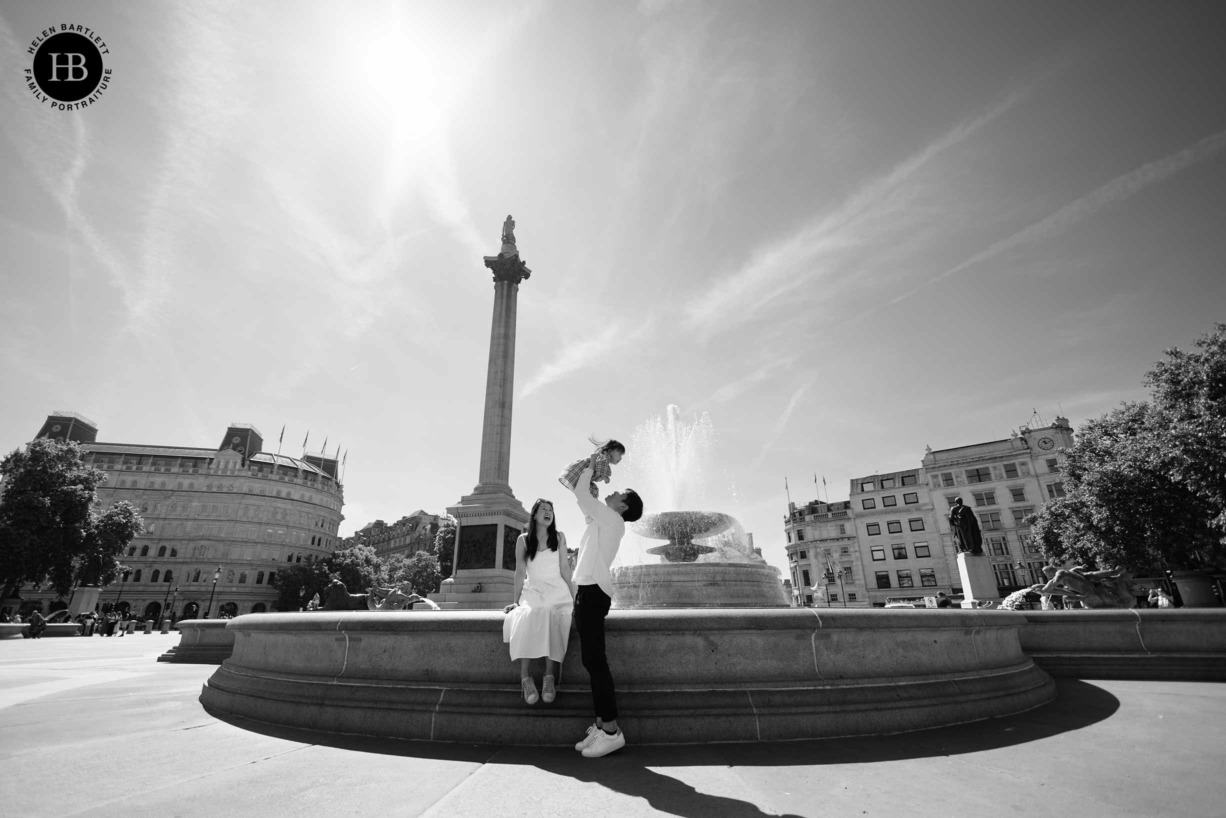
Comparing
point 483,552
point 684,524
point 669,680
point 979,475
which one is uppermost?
point 979,475

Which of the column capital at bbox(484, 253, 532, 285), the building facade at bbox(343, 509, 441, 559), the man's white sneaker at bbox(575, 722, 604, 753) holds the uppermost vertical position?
the column capital at bbox(484, 253, 532, 285)

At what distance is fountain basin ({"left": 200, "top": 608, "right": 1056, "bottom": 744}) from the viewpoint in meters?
4.11

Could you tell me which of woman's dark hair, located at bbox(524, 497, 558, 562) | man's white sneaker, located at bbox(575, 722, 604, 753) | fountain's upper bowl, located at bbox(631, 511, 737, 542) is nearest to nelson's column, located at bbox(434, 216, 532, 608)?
fountain's upper bowl, located at bbox(631, 511, 737, 542)

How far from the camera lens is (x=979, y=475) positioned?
183 ft

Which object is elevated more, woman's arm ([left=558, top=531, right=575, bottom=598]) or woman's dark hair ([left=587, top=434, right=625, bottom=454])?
woman's dark hair ([left=587, top=434, right=625, bottom=454])

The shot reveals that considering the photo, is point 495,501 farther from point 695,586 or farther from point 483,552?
point 695,586

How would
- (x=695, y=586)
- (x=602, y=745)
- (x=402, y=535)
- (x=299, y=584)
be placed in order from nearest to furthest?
(x=602, y=745) → (x=695, y=586) → (x=299, y=584) → (x=402, y=535)

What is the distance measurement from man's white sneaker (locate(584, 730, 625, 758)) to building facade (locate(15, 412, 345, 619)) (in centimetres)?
7067

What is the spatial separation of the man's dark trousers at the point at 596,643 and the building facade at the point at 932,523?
183 ft

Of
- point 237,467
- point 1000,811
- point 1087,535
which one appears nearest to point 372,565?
point 237,467

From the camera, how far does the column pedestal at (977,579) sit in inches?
496

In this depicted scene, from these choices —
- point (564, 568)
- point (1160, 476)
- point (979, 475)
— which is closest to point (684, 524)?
point (564, 568)

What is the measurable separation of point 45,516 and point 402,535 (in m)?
71.5

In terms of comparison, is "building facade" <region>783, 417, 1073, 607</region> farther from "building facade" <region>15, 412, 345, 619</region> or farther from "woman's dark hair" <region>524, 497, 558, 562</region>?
"building facade" <region>15, 412, 345, 619</region>
